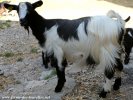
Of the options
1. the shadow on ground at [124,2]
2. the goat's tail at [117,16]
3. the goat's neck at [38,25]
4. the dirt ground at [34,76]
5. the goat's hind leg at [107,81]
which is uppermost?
the goat's tail at [117,16]

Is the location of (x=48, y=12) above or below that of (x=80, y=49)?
below

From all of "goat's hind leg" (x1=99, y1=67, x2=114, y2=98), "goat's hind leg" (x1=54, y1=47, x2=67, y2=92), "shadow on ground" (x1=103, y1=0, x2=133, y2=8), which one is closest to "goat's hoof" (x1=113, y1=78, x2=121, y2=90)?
"goat's hind leg" (x1=99, y1=67, x2=114, y2=98)

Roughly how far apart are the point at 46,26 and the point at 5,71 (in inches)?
96.8

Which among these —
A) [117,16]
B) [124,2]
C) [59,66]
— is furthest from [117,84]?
[124,2]

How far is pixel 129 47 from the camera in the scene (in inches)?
311

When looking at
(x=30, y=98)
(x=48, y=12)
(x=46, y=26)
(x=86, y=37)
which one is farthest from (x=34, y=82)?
(x=48, y=12)

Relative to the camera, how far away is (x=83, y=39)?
598 centimetres

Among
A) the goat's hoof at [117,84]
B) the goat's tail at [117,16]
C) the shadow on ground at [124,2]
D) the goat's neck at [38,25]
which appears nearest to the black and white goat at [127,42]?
the goat's hoof at [117,84]

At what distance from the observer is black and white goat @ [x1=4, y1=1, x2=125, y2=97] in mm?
5832

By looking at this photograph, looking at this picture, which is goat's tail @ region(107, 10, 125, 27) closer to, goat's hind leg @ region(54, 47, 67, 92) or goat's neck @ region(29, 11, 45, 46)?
goat's hind leg @ region(54, 47, 67, 92)

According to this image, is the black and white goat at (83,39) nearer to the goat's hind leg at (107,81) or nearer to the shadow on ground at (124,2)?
the goat's hind leg at (107,81)

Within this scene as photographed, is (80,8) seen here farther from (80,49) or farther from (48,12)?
(80,49)

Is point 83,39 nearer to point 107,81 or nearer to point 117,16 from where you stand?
point 117,16

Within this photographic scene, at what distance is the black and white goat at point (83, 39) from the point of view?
19.1ft
